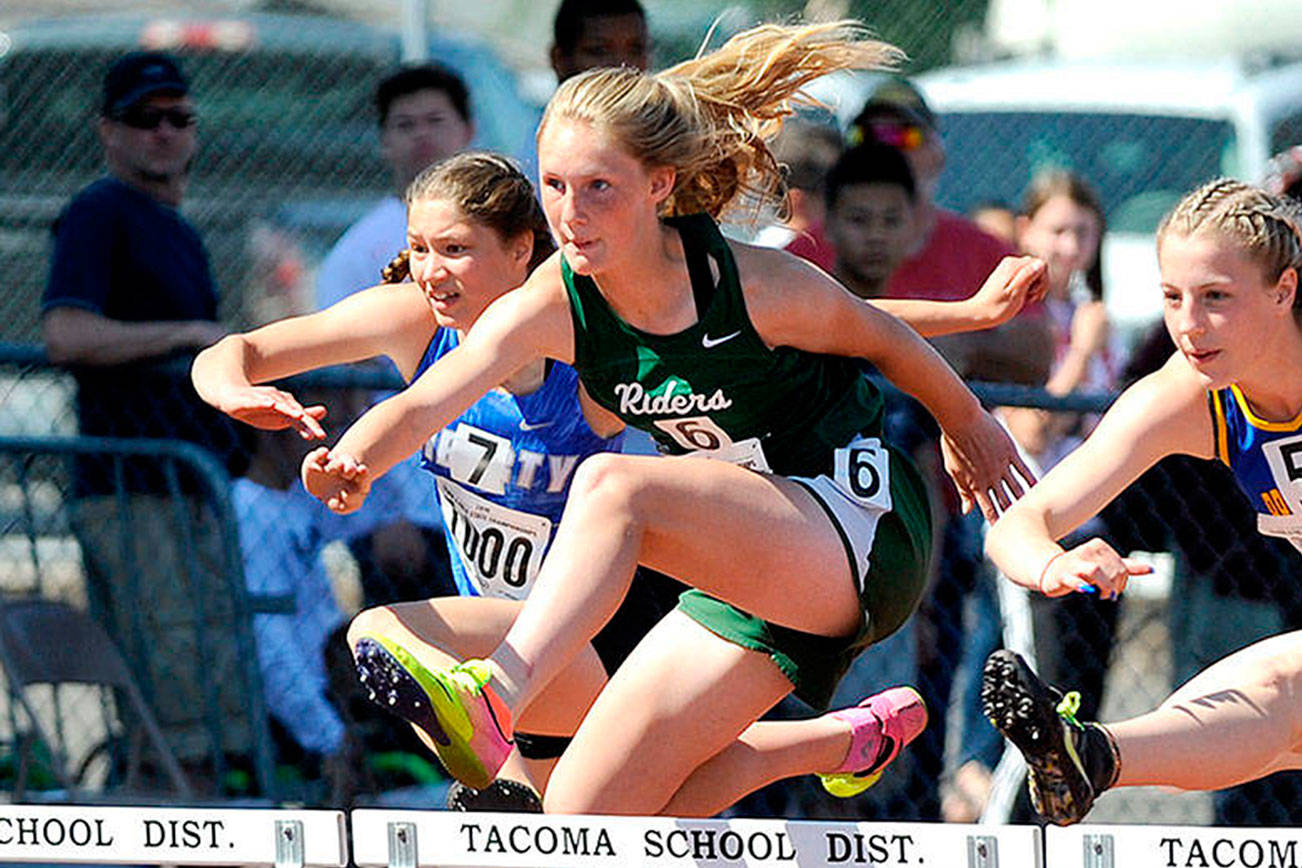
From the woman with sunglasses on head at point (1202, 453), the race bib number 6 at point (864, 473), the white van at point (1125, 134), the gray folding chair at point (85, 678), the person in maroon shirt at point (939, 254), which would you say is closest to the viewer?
the woman with sunglasses on head at point (1202, 453)

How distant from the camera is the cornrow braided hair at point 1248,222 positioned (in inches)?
149

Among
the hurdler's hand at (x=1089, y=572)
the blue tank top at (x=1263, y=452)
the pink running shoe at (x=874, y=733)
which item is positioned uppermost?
the blue tank top at (x=1263, y=452)

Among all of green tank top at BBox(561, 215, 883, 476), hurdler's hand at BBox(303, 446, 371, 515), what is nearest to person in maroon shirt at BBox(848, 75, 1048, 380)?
green tank top at BBox(561, 215, 883, 476)

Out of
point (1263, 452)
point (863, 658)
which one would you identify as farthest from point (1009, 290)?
point (863, 658)

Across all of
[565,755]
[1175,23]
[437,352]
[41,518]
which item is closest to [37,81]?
[41,518]

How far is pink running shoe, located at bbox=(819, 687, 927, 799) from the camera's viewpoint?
4238 mm

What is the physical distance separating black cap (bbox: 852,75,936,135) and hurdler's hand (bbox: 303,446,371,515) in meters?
3.24

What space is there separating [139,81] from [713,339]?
2.83 meters

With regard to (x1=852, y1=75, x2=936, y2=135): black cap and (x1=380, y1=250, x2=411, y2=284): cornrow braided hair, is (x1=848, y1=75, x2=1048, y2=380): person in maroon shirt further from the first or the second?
(x1=380, y1=250, x2=411, y2=284): cornrow braided hair

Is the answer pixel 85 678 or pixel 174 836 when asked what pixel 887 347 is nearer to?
pixel 174 836

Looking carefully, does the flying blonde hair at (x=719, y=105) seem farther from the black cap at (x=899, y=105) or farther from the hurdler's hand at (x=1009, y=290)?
the black cap at (x=899, y=105)

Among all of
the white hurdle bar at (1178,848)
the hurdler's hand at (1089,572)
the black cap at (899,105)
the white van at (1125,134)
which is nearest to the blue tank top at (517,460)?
the hurdler's hand at (1089,572)

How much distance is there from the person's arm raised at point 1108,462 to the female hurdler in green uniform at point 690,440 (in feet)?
0.77

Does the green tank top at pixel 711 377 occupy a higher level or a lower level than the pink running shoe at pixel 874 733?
higher
